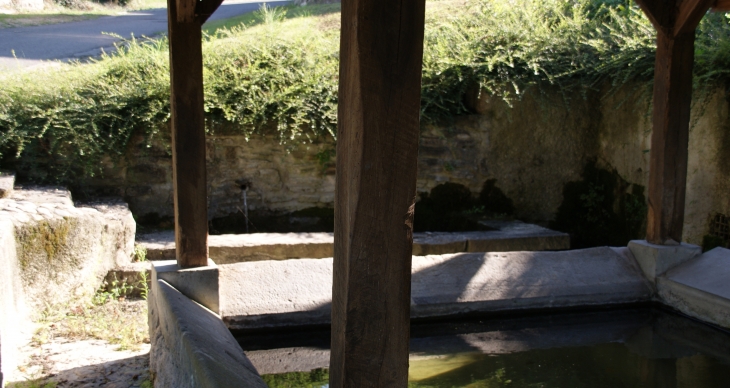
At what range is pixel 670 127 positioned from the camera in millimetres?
4480

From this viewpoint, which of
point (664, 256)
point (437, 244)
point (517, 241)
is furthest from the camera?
point (517, 241)

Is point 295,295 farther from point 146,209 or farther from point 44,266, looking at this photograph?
point 146,209

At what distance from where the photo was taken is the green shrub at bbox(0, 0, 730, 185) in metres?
5.77

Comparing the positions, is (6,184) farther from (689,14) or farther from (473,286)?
(689,14)

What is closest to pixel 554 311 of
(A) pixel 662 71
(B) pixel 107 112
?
(A) pixel 662 71

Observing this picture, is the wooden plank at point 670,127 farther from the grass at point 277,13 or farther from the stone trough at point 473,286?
the grass at point 277,13

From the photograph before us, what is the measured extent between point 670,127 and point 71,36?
9.10 m

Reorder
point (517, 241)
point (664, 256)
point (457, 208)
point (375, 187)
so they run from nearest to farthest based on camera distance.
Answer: point (375, 187) → point (664, 256) → point (517, 241) → point (457, 208)

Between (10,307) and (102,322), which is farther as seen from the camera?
(102,322)

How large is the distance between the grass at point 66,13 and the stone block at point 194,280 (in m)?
8.78

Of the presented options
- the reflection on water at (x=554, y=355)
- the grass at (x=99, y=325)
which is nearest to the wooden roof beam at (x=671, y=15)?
the reflection on water at (x=554, y=355)

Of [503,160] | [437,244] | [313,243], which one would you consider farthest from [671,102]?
[313,243]

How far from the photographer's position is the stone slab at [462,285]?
420 centimetres

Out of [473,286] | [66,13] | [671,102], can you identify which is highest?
[66,13]
